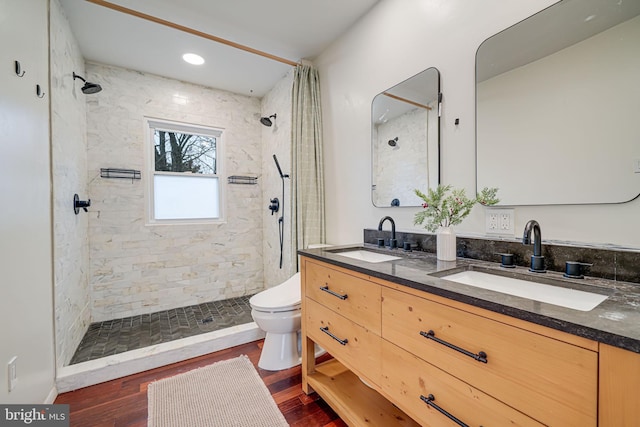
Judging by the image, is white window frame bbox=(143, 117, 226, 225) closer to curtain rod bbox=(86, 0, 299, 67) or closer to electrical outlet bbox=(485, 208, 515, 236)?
curtain rod bbox=(86, 0, 299, 67)

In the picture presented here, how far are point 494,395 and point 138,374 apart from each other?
2.23m

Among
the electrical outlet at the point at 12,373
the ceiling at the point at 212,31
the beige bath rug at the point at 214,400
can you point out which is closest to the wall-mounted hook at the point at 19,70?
the ceiling at the point at 212,31

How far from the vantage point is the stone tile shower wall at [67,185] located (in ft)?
5.90

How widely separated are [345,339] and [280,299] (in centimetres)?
79

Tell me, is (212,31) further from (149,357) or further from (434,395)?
(434,395)

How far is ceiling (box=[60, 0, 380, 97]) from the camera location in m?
1.97

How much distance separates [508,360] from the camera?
72 centimetres

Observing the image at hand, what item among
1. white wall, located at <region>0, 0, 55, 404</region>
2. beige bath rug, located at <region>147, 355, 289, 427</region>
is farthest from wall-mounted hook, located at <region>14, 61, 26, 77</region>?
beige bath rug, located at <region>147, 355, 289, 427</region>

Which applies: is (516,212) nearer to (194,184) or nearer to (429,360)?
(429,360)

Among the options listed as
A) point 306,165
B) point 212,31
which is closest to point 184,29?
point 212,31

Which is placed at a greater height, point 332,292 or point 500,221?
point 500,221

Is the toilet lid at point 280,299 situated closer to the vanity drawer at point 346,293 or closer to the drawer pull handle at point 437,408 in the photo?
the vanity drawer at point 346,293

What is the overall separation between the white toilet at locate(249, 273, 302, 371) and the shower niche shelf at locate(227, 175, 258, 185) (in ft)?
5.75

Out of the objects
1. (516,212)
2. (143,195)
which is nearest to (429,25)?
(516,212)
